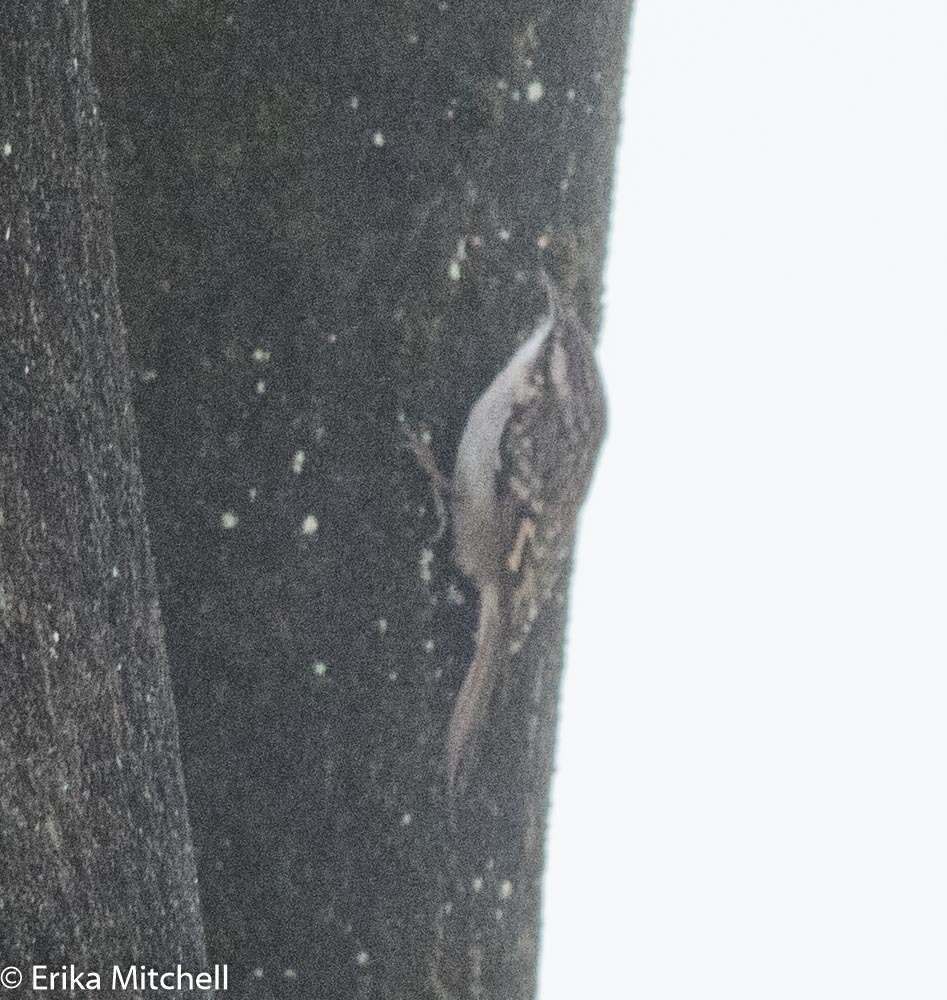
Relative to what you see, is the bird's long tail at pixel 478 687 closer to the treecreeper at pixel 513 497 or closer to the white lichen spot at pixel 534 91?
the treecreeper at pixel 513 497

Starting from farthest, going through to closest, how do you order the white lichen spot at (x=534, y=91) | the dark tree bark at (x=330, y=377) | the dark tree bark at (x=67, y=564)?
the white lichen spot at (x=534, y=91) < the dark tree bark at (x=330, y=377) < the dark tree bark at (x=67, y=564)

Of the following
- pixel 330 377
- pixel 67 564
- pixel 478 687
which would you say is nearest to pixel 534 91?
pixel 330 377

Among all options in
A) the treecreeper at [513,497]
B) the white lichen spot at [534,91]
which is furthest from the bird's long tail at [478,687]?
the white lichen spot at [534,91]

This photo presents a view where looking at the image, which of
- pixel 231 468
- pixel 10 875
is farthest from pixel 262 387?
pixel 10 875

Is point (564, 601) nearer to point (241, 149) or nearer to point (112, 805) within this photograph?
point (241, 149)

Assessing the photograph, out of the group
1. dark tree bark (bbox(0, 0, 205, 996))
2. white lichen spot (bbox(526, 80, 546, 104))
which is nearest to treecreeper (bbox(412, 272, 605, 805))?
white lichen spot (bbox(526, 80, 546, 104))

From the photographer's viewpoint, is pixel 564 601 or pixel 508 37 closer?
pixel 508 37
